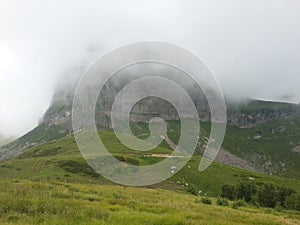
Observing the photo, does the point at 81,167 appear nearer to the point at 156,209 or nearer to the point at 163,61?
the point at 163,61

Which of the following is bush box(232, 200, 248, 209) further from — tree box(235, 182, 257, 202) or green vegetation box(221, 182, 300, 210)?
tree box(235, 182, 257, 202)

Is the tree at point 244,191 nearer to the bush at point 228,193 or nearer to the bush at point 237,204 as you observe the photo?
the bush at point 228,193

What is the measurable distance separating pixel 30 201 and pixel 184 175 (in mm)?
179730

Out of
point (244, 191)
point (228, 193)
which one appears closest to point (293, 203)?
point (244, 191)

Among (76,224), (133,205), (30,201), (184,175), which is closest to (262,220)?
(133,205)

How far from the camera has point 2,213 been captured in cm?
1560

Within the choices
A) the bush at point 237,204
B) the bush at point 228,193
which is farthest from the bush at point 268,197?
the bush at point 237,204

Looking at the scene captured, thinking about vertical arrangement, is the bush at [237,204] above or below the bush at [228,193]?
above

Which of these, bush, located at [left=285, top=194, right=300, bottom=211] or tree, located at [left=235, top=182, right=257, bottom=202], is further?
tree, located at [left=235, top=182, right=257, bottom=202]

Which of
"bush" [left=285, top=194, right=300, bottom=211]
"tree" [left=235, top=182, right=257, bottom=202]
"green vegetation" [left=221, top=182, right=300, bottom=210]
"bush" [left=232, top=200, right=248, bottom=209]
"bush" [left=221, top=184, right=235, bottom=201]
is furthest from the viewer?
"bush" [left=221, top=184, right=235, bottom=201]

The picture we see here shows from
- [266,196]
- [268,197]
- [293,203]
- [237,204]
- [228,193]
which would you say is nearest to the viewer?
[237,204]

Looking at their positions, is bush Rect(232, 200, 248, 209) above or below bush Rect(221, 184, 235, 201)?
above

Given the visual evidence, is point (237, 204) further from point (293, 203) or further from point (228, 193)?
point (228, 193)

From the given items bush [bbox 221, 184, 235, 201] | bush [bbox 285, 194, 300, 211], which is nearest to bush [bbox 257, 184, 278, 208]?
bush [bbox 285, 194, 300, 211]
